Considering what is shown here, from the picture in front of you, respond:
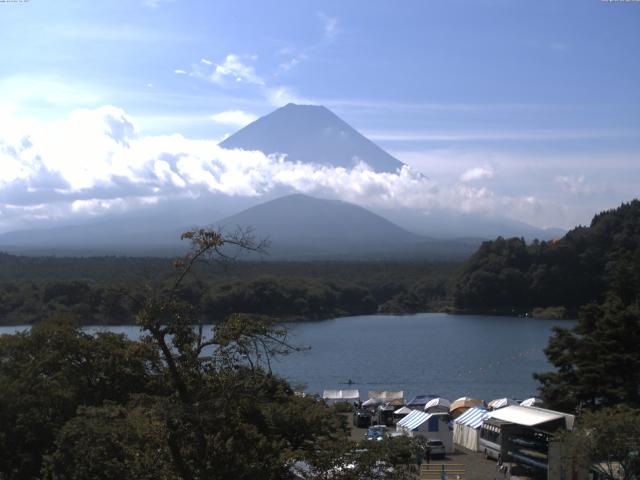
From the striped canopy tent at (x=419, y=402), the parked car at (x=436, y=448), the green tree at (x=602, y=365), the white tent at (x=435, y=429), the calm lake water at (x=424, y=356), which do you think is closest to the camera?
the parked car at (x=436, y=448)

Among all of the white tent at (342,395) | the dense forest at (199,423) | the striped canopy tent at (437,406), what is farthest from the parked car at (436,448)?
the white tent at (342,395)

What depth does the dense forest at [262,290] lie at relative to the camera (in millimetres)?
31141

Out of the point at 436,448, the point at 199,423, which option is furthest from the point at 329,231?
the point at 199,423

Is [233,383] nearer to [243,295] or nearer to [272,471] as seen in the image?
[272,471]

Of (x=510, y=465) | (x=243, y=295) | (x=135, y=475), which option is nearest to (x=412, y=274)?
(x=243, y=295)

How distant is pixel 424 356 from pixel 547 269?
52.2 ft

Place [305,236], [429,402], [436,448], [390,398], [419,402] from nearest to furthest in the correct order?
[436,448], [429,402], [419,402], [390,398], [305,236]

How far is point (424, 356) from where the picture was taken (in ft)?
90.1

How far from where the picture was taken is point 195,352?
398 cm

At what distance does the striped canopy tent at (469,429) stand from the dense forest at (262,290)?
35.7 feet

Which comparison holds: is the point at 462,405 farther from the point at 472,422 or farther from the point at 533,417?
the point at 533,417

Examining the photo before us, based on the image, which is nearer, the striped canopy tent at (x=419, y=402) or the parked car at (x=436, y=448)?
the parked car at (x=436, y=448)

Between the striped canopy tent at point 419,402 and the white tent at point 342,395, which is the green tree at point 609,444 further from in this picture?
the white tent at point 342,395

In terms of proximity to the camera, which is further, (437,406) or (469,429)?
(437,406)
